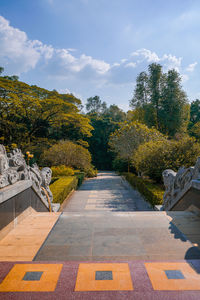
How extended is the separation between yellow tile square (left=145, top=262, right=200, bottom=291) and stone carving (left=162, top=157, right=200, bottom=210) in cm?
256

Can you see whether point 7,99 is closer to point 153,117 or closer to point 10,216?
point 10,216

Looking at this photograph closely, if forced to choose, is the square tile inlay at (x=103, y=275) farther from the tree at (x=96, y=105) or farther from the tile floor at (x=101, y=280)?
the tree at (x=96, y=105)

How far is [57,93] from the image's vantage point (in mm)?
21141

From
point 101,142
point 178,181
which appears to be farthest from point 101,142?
point 178,181

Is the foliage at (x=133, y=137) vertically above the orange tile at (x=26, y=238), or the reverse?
the foliage at (x=133, y=137)

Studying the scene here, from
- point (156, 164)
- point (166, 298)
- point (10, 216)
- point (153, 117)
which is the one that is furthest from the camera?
point (153, 117)

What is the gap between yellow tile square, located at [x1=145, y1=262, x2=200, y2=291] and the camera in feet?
6.31

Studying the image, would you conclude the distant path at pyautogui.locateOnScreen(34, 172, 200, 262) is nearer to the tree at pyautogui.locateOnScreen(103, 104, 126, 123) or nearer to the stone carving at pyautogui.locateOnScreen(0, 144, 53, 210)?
the stone carving at pyautogui.locateOnScreen(0, 144, 53, 210)

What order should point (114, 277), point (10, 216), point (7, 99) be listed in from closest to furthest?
point (114, 277), point (10, 216), point (7, 99)

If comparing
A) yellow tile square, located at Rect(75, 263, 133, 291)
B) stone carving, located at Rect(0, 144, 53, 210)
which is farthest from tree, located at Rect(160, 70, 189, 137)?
yellow tile square, located at Rect(75, 263, 133, 291)

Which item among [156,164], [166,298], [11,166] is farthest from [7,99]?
[166,298]

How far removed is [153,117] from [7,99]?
17652mm

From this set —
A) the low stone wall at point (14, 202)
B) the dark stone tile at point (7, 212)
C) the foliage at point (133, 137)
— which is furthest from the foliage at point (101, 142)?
the dark stone tile at point (7, 212)

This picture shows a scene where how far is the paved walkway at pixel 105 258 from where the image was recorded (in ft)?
6.20
